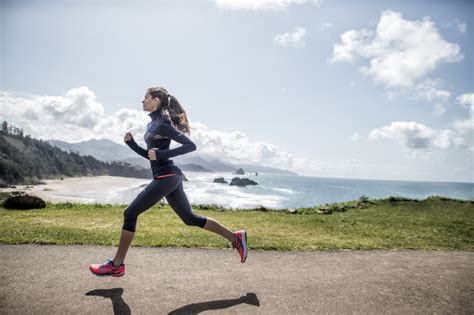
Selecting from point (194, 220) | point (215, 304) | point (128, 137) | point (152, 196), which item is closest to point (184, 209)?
point (194, 220)

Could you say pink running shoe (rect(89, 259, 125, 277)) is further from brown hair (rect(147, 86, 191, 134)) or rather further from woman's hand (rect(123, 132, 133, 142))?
brown hair (rect(147, 86, 191, 134))

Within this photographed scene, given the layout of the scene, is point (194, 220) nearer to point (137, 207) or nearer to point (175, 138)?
point (137, 207)

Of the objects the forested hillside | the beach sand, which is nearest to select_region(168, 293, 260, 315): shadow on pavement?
the beach sand

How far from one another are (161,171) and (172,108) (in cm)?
109

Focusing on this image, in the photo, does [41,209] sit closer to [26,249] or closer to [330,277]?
[26,249]

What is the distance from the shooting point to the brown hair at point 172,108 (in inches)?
178

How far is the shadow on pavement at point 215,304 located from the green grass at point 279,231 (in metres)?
2.46

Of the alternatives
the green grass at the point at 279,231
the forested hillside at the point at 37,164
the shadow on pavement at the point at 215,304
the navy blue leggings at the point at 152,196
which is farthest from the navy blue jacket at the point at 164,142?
the forested hillside at the point at 37,164

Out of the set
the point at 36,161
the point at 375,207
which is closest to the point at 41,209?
the point at 375,207

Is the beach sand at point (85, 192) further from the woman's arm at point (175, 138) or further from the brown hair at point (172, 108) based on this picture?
the woman's arm at point (175, 138)

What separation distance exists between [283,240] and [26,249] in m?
5.24

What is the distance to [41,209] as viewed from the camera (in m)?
11.6

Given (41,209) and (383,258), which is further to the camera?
(41,209)

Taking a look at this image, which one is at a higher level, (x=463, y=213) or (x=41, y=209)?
(x=463, y=213)
